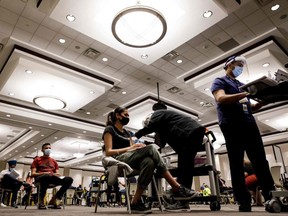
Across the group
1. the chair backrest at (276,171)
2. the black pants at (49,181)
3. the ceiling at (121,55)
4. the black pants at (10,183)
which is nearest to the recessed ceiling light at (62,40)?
the ceiling at (121,55)

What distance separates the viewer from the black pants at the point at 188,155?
2.32 meters

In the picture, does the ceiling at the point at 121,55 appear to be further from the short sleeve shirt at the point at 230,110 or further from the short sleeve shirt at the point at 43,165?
the short sleeve shirt at the point at 43,165

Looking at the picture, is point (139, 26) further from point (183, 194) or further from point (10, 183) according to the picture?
point (10, 183)

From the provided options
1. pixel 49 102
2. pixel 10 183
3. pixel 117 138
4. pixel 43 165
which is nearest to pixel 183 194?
pixel 117 138

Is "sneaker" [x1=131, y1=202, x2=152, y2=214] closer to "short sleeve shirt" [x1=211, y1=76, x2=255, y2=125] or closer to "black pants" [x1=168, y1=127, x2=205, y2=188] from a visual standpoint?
"black pants" [x1=168, y1=127, x2=205, y2=188]

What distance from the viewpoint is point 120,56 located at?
18.7 feet

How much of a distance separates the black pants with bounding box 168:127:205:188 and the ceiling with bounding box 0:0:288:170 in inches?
53.6

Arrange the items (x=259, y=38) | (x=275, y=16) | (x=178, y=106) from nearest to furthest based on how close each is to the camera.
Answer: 1. (x=275, y=16)
2. (x=259, y=38)
3. (x=178, y=106)

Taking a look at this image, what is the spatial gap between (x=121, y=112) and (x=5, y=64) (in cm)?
493

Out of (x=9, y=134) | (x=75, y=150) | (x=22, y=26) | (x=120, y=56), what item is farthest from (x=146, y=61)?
(x=75, y=150)

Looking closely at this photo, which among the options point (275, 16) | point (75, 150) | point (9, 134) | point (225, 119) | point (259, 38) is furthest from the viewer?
point (75, 150)

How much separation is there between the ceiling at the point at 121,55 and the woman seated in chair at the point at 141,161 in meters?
1.89

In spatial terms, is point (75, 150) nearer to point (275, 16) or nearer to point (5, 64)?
point (5, 64)

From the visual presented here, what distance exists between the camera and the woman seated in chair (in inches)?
74.7
